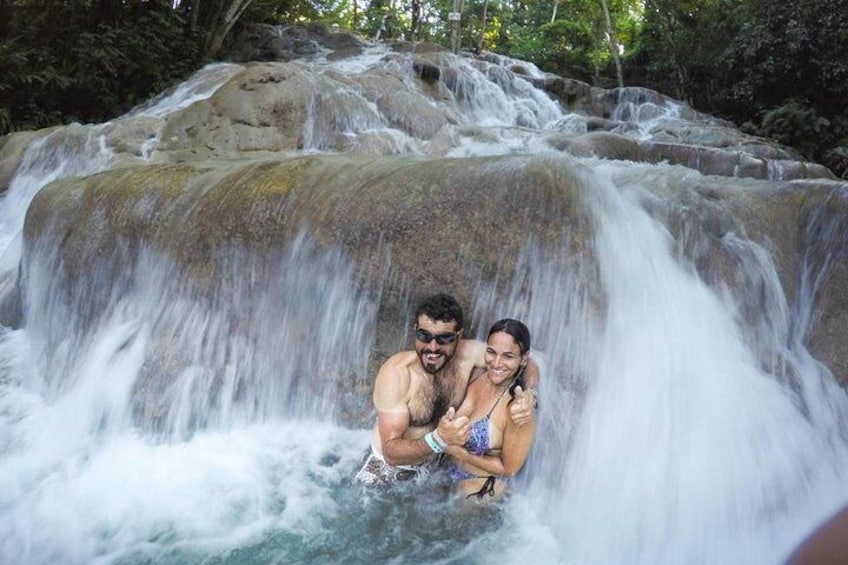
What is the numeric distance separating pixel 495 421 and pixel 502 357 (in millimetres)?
425

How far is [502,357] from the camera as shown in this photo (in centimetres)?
344

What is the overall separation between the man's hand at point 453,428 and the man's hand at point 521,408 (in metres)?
0.26

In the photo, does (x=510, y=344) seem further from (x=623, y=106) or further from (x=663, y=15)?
(x=663, y=15)

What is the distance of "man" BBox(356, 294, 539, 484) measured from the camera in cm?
353

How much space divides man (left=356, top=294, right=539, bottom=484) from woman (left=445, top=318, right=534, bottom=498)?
117 millimetres

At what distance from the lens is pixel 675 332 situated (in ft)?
13.6

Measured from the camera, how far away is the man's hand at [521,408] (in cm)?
329

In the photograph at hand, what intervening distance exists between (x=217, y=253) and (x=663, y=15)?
1804 cm

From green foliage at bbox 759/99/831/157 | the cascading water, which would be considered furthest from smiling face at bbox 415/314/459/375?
green foliage at bbox 759/99/831/157

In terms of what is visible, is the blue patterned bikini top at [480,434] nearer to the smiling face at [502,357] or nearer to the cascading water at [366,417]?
the smiling face at [502,357]

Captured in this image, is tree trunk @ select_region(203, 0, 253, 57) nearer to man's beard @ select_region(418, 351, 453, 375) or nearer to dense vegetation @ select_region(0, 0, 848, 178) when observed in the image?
dense vegetation @ select_region(0, 0, 848, 178)

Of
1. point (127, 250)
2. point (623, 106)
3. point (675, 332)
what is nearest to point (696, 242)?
point (675, 332)

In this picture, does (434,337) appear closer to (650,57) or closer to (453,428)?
(453,428)

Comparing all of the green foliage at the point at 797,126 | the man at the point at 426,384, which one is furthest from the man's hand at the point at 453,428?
the green foliage at the point at 797,126
